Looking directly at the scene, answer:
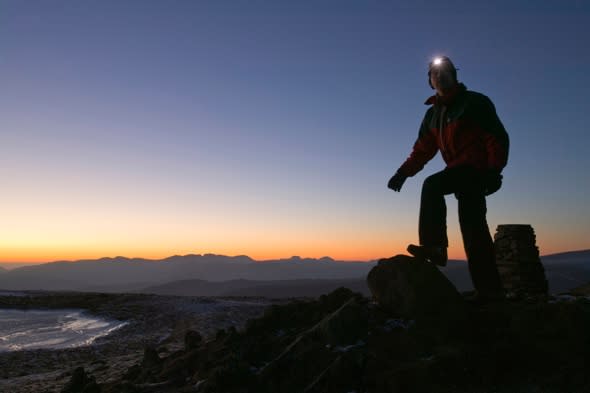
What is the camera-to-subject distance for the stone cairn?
6.43 m

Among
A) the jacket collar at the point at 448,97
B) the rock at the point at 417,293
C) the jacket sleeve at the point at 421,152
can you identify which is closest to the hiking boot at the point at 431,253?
the rock at the point at 417,293

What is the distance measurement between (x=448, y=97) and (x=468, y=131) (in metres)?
0.52

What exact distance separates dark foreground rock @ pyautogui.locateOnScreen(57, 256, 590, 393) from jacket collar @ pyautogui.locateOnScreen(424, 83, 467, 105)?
2.09 meters

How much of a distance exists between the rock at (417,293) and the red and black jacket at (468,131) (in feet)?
Result: 4.56

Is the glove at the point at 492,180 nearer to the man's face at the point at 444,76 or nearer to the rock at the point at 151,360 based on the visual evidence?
the man's face at the point at 444,76

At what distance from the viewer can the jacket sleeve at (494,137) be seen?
15.6 ft

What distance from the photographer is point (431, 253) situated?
5148mm

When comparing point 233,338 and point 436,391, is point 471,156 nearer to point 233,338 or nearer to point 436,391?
point 436,391

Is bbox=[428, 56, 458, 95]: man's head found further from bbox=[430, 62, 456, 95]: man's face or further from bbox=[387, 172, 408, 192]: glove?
bbox=[387, 172, 408, 192]: glove

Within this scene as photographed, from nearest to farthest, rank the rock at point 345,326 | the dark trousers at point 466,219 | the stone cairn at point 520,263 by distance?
1. the rock at point 345,326
2. the dark trousers at point 466,219
3. the stone cairn at point 520,263

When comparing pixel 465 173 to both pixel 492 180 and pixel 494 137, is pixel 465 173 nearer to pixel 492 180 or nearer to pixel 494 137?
pixel 492 180

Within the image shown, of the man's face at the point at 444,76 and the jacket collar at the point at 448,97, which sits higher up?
the man's face at the point at 444,76

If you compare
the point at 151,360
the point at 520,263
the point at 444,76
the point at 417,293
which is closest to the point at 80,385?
the point at 151,360

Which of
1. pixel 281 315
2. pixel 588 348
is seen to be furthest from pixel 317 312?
pixel 588 348
